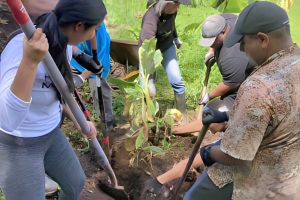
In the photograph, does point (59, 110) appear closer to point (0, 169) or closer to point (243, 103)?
point (0, 169)

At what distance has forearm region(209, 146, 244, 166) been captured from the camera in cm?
181

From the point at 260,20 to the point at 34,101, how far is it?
1058mm

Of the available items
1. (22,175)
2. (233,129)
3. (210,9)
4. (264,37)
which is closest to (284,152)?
(233,129)

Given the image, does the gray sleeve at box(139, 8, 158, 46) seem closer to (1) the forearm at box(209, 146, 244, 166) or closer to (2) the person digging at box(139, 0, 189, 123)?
(2) the person digging at box(139, 0, 189, 123)

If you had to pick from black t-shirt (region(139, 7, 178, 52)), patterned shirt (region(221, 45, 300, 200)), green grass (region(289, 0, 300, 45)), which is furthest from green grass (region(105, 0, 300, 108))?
patterned shirt (region(221, 45, 300, 200))

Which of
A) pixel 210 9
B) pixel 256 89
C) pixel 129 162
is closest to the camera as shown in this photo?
pixel 256 89

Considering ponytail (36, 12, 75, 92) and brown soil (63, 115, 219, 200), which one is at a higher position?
ponytail (36, 12, 75, 92)

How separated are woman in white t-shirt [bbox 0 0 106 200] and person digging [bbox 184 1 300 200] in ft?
2.31

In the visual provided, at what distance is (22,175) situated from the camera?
1.80m

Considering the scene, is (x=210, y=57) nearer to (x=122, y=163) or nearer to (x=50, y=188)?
(x=122, y=163)

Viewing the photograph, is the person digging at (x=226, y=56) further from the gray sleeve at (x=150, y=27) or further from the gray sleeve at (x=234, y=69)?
the gray sleeve at (x=150, y=27)

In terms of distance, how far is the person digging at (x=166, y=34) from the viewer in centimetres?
382

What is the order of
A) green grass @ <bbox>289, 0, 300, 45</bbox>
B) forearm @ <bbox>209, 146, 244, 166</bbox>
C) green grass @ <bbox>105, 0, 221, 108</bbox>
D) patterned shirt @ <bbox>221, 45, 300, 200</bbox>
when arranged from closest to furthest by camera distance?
patterned shirt @ <bbox>221, 45, 300, 200</bbox> < forearm @ <bbox>209, 146, 244, 166</bbox> < green grass @ <bbox>105, 0, 221, 108</bbox> < green grass @ <bbox>289, 0, 300, 45</bbox>

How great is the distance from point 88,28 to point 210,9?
5800 mm
